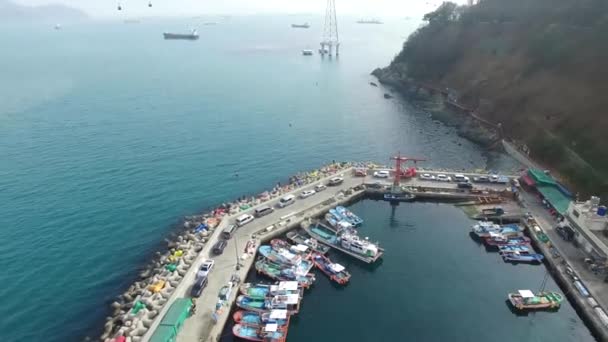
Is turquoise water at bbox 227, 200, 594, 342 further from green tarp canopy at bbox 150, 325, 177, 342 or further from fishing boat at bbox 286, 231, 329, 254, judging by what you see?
green tarp canopy at bbox 150, 325, 177, 342

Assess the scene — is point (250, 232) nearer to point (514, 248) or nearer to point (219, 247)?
point (219, 247)

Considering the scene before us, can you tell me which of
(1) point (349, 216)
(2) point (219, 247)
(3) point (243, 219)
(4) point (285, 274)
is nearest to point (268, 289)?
(4) point (285, 274)

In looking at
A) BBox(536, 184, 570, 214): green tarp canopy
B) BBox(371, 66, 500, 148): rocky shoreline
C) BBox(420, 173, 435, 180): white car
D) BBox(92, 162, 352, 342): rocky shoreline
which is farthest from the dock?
BBox(371, 66, 500, 148): rocky shoreline

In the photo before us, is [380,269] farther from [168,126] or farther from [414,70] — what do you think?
[414,70]

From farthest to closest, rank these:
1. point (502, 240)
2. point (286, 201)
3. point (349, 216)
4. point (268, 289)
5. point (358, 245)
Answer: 1. point (286, 201)
2. point (349, 216)
3. point (502, 240)
4. point (358, 245)
5. point (268, 289)

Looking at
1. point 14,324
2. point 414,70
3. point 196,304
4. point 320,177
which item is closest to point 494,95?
point 414,70
